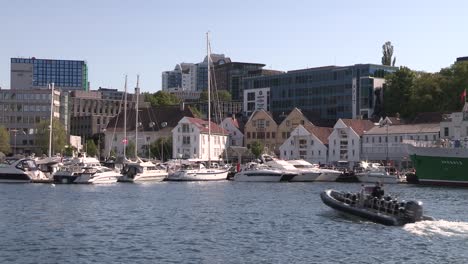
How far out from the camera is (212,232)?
4916 centimetres

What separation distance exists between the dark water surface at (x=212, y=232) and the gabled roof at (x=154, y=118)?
95.3 m

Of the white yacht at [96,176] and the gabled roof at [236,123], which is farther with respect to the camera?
the gabled roof at [236,123]

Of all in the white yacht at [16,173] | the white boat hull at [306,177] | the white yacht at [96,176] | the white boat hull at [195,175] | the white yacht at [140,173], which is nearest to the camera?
the white yacht at [96,176]

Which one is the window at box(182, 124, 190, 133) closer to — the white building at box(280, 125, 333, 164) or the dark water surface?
the white building at box(280, 125, 333, 164)

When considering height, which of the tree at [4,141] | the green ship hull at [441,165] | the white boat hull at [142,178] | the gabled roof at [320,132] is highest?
the gabled roof at [320,132]

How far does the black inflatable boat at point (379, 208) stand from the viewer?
5159 cm

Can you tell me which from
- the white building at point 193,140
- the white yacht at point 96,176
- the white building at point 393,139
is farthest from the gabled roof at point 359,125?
the white yacht at point 96,176

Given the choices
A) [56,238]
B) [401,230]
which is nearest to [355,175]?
[401,230]

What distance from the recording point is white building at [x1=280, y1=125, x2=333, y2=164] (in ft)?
488

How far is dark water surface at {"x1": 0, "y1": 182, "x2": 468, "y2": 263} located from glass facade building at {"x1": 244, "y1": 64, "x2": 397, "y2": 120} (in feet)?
297

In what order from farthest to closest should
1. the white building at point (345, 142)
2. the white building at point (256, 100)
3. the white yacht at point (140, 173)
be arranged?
the white building at point (256, 100) → the white building at point (345, 142) → the white yacht at point (140, 173)

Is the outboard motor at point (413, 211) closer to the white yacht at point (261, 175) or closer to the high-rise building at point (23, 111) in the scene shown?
the white yacht at point (261, 175)

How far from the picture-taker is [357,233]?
160 ft

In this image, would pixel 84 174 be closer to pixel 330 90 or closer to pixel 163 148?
pixel 163 148
